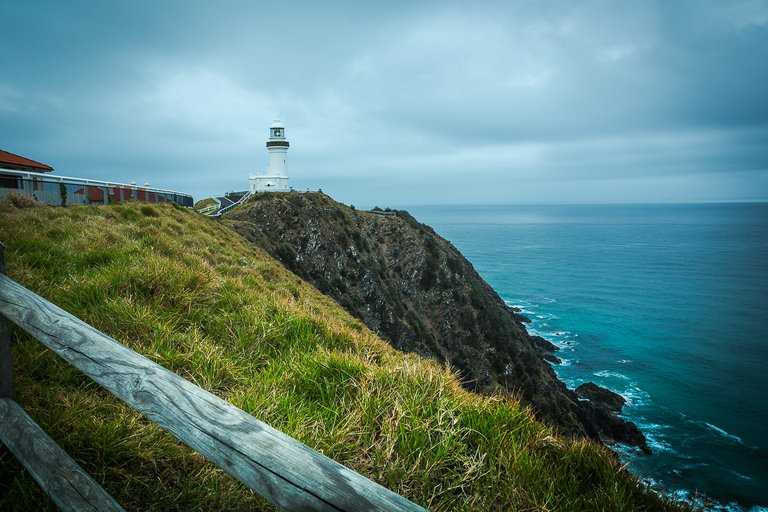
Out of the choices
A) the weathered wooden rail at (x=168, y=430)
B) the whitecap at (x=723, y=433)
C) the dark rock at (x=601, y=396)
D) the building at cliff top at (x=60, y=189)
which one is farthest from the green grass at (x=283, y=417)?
the dark rock at (x=601, y=396)

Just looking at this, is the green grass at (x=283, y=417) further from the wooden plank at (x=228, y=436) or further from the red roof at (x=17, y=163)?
the red roof at (x=17, y=163)

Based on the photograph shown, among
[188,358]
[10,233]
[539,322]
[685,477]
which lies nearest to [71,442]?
[188,358]

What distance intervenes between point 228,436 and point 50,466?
5.82ft

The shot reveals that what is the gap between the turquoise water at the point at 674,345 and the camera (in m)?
32.1

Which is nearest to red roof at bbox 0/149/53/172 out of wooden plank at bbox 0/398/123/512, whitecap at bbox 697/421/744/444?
wooden plank at bbox 0/398/123/512

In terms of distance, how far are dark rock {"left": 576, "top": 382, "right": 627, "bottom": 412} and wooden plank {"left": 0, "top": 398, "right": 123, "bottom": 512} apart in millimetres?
49209

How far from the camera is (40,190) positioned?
14.6 meters

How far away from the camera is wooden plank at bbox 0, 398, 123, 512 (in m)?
2.39

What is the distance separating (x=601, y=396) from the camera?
43.4 meters

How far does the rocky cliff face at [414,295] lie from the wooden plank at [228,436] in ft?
109

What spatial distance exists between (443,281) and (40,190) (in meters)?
44.9

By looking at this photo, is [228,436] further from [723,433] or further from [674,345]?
[674,345]

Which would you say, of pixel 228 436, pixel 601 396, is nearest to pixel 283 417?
pixel 228 436

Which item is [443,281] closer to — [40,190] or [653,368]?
[653,368]
